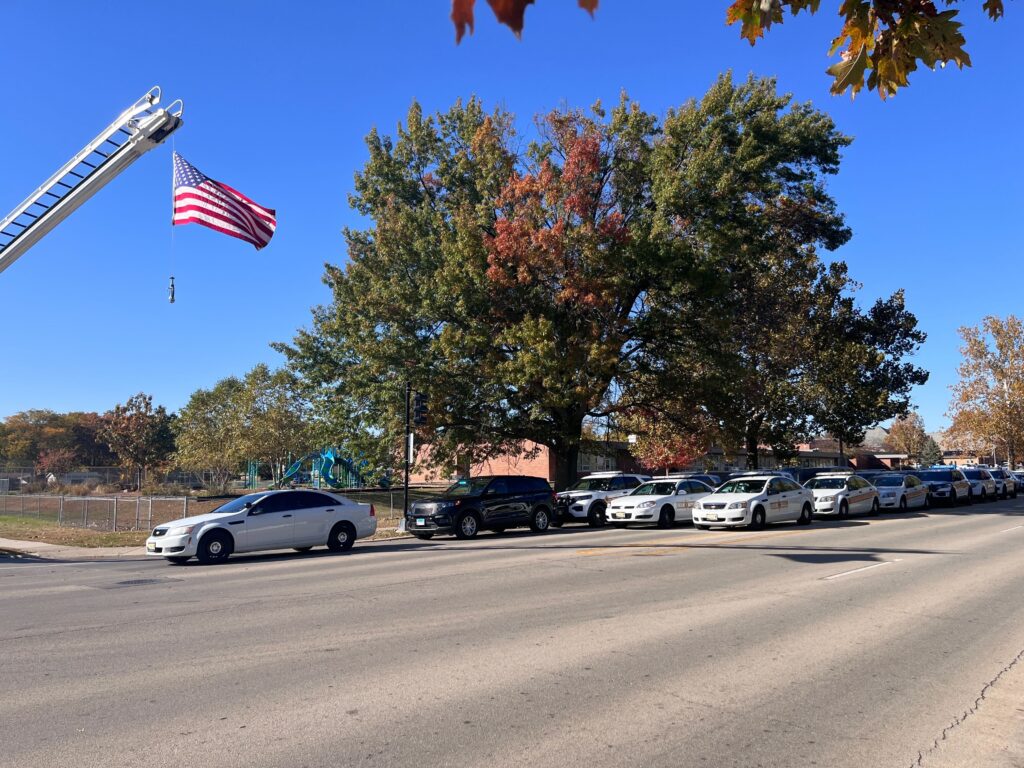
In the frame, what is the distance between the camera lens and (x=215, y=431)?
185 feet

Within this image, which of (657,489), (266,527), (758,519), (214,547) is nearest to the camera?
(214,547)

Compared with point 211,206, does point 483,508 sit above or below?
below

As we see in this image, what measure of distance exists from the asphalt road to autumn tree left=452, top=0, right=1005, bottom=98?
13.4 ft

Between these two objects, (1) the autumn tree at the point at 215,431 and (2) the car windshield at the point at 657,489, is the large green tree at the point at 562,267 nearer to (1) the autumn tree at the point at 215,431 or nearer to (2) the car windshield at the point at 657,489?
(2) the car windshield at the point at 657,489

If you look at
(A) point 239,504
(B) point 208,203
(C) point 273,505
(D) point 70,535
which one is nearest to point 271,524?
(C) point 273,505

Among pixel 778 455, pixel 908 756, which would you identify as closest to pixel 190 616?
pixel 908 756

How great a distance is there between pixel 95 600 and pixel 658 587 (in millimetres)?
8193

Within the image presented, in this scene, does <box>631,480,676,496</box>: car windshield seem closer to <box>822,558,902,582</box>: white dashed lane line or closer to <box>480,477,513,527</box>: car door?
<box>480,477,513,527</box>: car door

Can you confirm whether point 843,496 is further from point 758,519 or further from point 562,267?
point 562,267

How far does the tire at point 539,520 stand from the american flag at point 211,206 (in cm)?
1082

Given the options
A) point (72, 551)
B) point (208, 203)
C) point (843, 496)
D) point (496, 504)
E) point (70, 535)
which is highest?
point (208, 203)

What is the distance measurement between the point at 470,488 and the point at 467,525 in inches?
49.0

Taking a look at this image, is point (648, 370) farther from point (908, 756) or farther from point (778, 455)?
point (908, 756)

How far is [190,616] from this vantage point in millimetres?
9891
